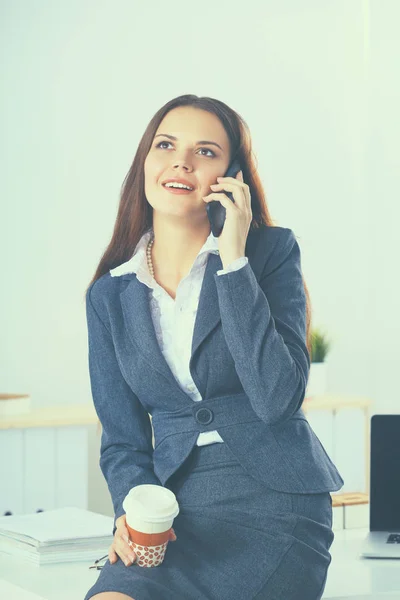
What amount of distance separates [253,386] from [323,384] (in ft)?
10.0

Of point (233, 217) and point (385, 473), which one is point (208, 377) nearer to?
point (233, 217)

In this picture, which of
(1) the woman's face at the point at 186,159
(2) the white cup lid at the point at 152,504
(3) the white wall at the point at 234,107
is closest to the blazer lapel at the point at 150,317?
(1) the woman's face at the point at 186,159

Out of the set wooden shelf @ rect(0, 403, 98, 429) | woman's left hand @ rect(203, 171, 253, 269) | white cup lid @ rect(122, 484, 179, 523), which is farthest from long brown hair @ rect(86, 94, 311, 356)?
wooden shelf @ rect(0, 403, 98, 429)

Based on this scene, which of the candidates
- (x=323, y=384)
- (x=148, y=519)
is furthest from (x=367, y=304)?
(x=148, y=519)

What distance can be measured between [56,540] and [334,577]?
0.58 m

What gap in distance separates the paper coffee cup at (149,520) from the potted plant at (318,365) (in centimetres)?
304

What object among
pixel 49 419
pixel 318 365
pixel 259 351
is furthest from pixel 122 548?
pixel 318 365

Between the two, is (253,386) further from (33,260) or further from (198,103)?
(33,260)

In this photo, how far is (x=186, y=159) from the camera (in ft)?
6.28

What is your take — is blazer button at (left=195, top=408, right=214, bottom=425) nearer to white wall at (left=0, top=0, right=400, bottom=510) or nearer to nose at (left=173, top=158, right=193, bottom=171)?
nose at (left=173, top=158, right=193, bottom=171)

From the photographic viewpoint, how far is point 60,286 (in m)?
4.24

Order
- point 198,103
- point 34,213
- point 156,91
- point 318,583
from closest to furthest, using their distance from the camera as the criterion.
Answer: point 318,583 < point 198,103 < point 34,213 < point 156,91

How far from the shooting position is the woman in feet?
5.43

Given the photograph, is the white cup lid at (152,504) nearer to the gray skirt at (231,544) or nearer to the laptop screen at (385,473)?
the gray skirt at (231,544)
